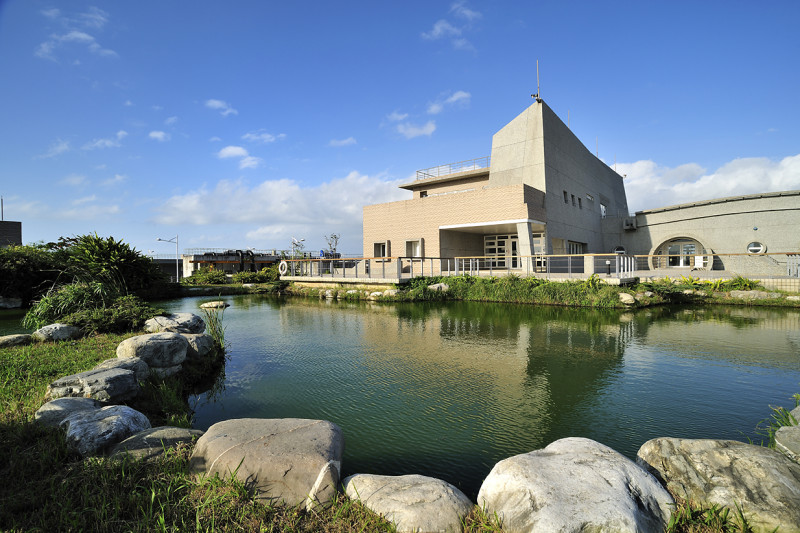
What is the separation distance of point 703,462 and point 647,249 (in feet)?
113

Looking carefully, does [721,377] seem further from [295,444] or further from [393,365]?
[295,444]

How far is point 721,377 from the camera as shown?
6973mm

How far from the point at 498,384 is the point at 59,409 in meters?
5.89

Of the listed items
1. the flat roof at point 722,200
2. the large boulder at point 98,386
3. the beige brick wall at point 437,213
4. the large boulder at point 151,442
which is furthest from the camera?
the flat roof at point 722,200

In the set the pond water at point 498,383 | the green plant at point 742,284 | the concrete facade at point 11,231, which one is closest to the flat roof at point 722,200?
the green plant at point 742,284

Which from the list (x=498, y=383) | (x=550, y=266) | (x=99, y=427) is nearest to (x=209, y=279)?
(x=550, y=266)

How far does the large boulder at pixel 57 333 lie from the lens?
8.30 m

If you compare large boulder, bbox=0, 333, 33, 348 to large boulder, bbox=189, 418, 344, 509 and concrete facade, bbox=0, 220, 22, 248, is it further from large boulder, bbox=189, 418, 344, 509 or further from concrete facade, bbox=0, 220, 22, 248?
concrete facade, bbox=0, 220, 22, 248

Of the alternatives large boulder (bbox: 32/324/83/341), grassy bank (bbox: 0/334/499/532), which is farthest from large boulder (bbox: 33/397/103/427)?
large boulder (bbox: 32/324/83/341)

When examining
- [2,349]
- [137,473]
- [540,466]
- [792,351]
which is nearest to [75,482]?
[137,473]

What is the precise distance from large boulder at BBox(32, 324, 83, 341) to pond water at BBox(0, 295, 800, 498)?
329cm

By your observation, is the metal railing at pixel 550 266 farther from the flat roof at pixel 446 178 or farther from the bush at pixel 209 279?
the bush at pixel 209 279

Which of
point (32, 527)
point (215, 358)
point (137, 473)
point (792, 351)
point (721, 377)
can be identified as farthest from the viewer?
point (792, 351)

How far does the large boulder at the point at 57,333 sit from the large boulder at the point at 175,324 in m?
1.34
